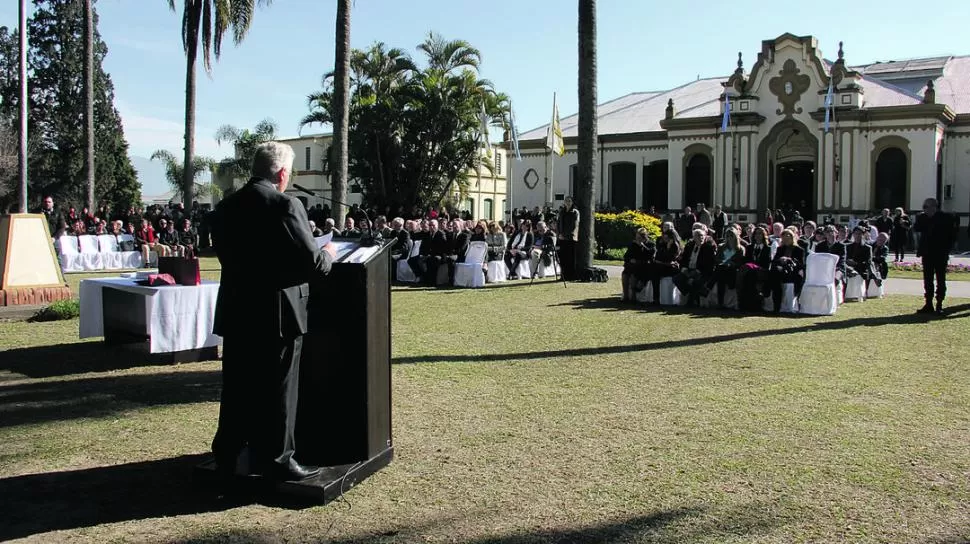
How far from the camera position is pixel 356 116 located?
3297cm

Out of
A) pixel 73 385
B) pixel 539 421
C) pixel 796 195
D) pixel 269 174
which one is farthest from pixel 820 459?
pixel 796 195

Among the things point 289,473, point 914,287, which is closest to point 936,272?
point 914,287

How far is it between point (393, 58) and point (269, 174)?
103 feet

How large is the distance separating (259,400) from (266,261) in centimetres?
74

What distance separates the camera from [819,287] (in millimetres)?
12484

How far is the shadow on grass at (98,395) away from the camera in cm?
601

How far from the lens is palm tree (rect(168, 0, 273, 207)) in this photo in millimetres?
27156

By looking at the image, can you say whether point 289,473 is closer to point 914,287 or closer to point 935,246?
point 935,246

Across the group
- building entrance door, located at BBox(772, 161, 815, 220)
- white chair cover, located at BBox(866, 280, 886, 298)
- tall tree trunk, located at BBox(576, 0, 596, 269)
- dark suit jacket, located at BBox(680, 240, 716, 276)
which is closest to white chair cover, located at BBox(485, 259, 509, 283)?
tall tree trunk, located at BBox(576, 0, 596, 269)

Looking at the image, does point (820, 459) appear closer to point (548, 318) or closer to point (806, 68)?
point (548, 318)

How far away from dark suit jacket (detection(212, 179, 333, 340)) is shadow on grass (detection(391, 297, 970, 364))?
12.9 feet

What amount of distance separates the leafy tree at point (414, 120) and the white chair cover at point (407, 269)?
15.4 m

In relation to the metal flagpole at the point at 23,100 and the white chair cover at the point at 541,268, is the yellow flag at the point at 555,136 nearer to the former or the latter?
the white chair cover at the point at 541,268

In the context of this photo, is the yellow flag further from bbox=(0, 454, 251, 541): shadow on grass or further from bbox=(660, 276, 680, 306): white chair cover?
bbox=(0, 454, 251, 541): shadow on grass
